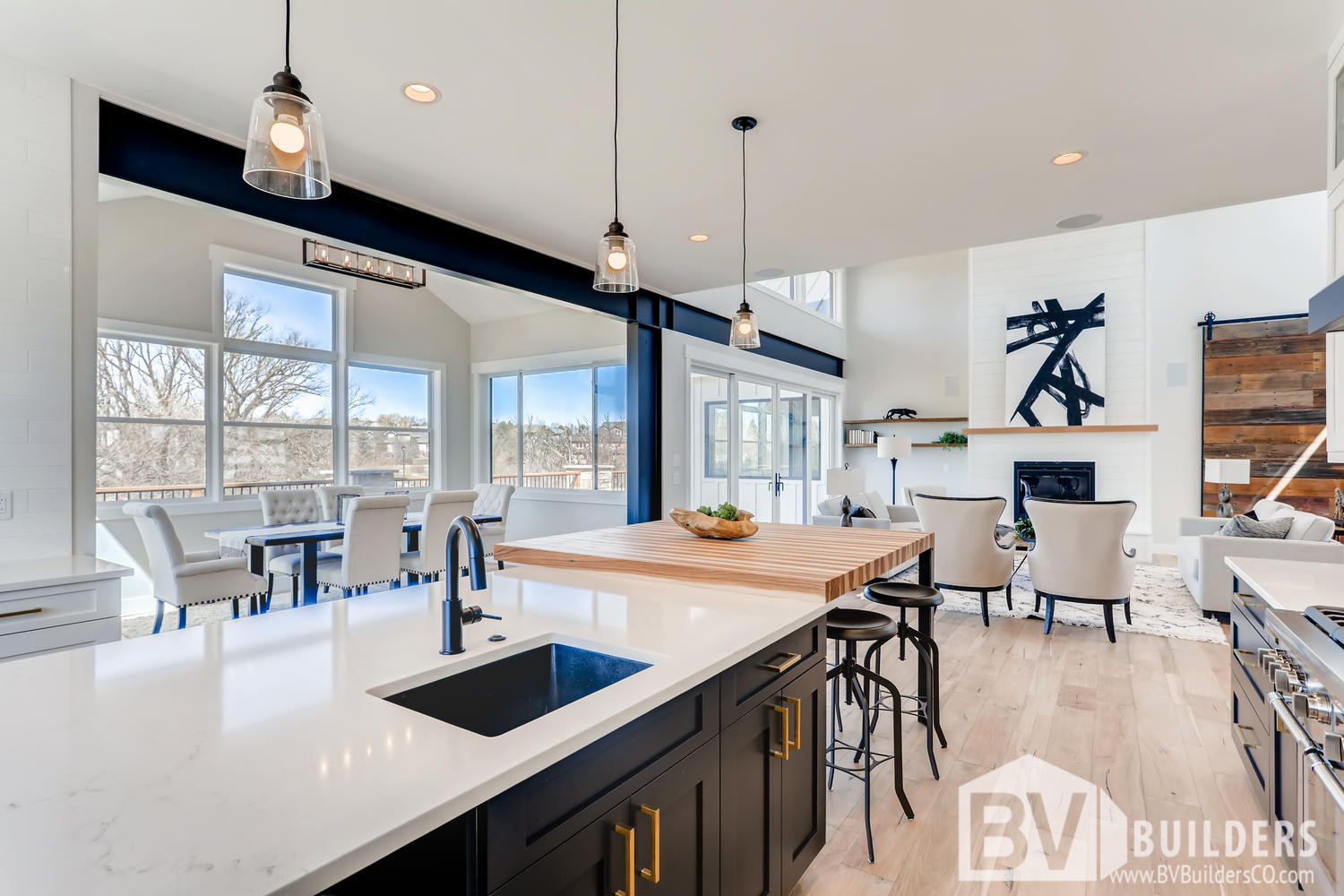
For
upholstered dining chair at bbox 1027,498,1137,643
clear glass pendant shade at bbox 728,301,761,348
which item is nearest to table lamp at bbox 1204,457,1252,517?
upholstered dining chair at bbox 1027,498,1137,643

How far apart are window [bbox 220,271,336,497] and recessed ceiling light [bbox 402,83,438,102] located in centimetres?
471

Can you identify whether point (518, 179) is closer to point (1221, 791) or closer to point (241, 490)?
Result: point (1221, 791)

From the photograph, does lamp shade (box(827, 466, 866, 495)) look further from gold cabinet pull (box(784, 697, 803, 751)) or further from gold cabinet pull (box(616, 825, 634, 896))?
gold cabinet pull (box(616, 825, 634, 896))

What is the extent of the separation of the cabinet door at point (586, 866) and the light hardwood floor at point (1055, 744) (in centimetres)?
111

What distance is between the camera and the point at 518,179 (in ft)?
10.7

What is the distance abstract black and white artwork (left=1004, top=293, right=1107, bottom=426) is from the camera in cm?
741

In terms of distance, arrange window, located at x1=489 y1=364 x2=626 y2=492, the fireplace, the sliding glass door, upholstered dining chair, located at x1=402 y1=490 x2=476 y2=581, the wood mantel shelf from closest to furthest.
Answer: upholstered dining chair, located at x1=402 y1=490 x2=476 y2=581, the sliding glass door, the wood mantel shelf, window, located at x1=489 y1=364 x2=626 y2=492, the fireplace

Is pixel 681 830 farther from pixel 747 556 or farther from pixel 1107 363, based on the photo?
pixel 1107 363

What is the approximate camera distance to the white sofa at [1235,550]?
3.95 m

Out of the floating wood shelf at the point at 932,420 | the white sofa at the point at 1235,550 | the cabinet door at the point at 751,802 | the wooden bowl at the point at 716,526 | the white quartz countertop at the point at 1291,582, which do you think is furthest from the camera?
the floating wood shelf at the point at 932,420

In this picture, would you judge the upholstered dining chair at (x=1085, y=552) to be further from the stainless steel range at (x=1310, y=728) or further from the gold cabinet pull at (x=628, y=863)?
the gold cabinet pull at (x=628, y=863)

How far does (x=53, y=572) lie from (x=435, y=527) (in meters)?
2.70

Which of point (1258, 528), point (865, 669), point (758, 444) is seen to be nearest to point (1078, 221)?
point (1258, 528)

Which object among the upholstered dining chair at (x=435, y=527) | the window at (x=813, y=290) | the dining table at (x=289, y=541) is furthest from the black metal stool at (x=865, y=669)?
the window at (x=813, y=290)
